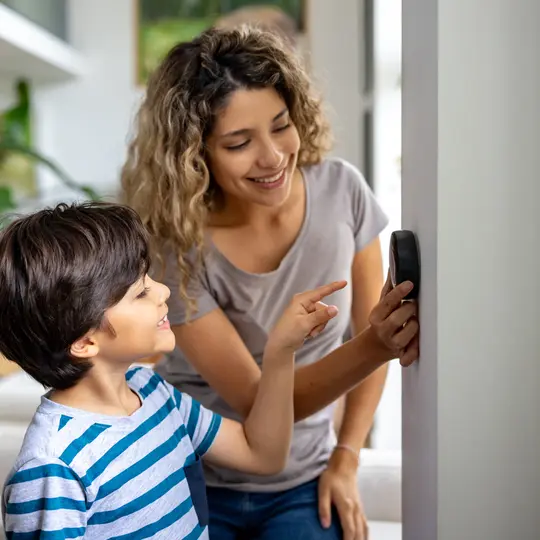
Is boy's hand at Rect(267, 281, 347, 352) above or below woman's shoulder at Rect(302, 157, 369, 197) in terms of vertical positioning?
below

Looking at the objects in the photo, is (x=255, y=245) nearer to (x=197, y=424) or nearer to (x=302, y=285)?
(x=302, y=285)

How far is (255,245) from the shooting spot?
1.34 m

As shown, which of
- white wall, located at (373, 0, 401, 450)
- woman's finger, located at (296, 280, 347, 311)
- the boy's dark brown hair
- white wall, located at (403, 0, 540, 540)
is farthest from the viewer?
white wall, located at (373, 0, 401, 450)

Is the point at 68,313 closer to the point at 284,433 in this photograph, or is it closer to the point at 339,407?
the point at 284,433

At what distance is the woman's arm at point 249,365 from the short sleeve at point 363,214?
276mm

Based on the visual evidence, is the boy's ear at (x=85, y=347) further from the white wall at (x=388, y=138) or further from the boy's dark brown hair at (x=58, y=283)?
the white wall at (x=388, y=138)

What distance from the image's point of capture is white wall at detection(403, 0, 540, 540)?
65 centimetres

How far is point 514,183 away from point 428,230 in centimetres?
10

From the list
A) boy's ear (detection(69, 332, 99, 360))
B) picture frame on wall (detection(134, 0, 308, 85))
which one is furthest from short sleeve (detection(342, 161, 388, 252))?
picture frame on wall (detection(134, 0, 308, 85))

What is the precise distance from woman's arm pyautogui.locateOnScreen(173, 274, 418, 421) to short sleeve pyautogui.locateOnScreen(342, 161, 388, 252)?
0.90 feet

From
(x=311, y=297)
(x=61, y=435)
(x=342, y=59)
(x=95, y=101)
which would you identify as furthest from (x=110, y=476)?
(x=95, y=101)

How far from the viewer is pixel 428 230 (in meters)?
0.72

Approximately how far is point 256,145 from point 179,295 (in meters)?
0.27

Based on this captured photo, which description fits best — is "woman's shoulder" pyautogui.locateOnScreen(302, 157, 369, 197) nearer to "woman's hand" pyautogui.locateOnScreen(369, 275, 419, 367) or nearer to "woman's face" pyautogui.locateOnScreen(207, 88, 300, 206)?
"woman's face" pyautogui.locateOnScreen(207, 88, 300, 206)
